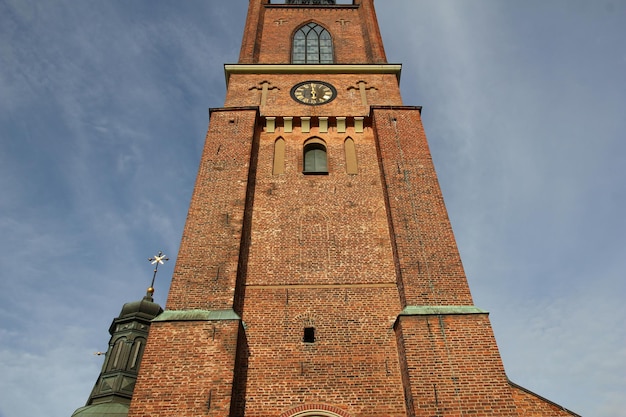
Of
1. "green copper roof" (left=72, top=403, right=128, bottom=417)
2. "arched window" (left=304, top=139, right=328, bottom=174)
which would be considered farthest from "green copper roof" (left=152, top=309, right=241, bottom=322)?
"green copper roof" (left=72, top=403, right=128, bottom=417)

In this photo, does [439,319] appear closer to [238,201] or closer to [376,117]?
[238,201]

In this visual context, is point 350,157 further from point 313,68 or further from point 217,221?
point 313,68

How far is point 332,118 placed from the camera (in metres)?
13.9

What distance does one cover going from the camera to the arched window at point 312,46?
18.1 m

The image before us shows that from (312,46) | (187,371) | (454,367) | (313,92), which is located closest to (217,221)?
(187,371)

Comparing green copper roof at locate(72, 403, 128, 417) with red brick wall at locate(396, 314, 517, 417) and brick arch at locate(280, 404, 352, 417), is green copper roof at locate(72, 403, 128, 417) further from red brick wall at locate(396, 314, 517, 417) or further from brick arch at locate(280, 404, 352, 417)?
red brick wall at locate(396, 314, 517, 417)

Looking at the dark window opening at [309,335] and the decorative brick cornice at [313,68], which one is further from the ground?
the decorative brick cornice at [313,68]

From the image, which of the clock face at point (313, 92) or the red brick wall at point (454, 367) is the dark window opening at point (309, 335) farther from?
the clock face at point (313, 92)

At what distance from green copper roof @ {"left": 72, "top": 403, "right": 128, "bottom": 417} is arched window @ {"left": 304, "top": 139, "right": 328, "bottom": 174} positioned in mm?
8442

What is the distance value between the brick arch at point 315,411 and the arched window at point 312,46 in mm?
12687

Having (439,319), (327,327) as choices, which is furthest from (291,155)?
(439,319)

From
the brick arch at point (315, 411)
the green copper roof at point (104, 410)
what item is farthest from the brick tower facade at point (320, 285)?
the green copper roof at point (104, 410)

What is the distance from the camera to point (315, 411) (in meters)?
8.10

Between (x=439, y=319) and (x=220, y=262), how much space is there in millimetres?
4089
